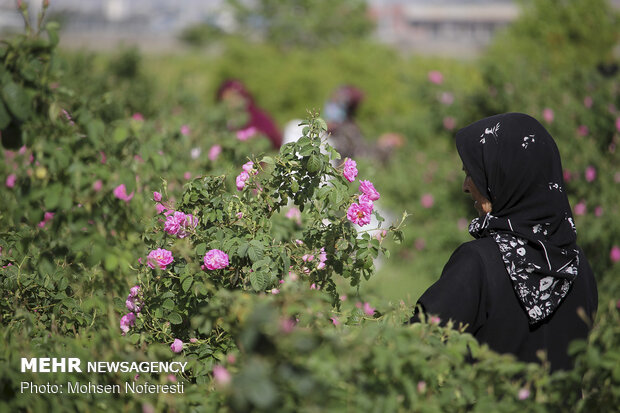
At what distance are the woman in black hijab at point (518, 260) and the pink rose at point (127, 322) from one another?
2.92 feet

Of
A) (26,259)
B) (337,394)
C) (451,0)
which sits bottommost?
(337,394)

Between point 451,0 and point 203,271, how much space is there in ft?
264

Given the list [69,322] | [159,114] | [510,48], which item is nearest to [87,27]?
[510,48]

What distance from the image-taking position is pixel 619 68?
6.35 m

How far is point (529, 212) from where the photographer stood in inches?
73.7

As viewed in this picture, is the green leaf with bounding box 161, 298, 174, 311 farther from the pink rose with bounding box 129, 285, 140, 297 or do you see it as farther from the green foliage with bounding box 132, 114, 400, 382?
the pink rose with bounding box 129, 285, 140, 297

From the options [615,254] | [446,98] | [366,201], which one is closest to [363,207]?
[366,201]

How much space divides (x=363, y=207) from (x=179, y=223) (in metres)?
0.59

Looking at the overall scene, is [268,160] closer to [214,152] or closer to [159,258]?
[159,258]

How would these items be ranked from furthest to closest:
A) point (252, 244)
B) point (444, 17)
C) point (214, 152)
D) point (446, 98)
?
point (444, 17), point (446, 98), point (214, 152), point (252, 244)

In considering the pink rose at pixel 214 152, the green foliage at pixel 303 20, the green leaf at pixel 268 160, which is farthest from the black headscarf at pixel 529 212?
the green foliage at pixel 303 20

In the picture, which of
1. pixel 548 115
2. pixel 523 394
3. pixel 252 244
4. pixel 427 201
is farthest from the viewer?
pixel 427 201

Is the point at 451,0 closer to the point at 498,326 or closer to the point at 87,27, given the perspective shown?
the point at 87,27

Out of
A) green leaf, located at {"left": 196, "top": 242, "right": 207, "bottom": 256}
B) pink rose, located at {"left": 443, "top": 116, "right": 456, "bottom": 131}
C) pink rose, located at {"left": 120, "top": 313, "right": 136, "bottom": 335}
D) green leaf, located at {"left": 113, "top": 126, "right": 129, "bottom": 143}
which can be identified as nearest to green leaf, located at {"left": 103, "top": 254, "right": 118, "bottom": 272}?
green leaf, located at {"left": 113, "top": 126, "right": 129, "bottom": 143}
